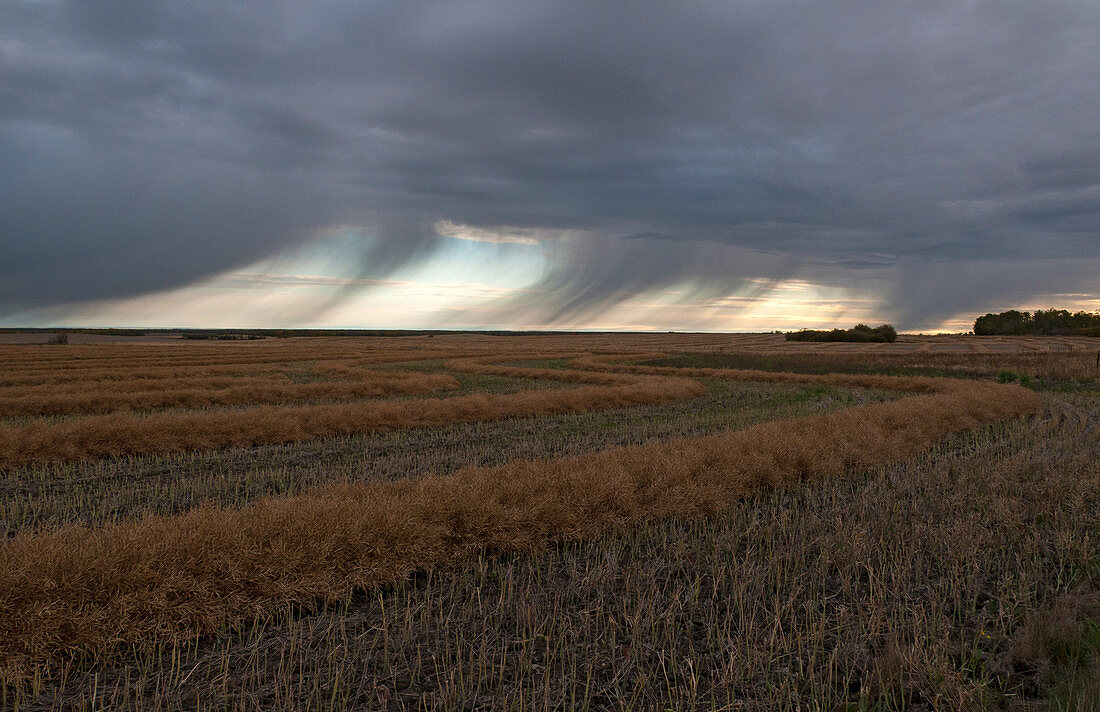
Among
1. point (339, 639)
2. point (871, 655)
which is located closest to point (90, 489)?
point (339, 639)

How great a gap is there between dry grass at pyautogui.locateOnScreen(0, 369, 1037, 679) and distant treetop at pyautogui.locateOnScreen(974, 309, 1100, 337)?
152048 mm

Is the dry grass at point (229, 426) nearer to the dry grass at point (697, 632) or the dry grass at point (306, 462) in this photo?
the dry grass at point (306, 462)

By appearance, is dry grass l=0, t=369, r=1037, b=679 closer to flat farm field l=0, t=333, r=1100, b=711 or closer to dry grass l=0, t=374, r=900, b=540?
flat farm field l=0, t=333, r=1100, b=711

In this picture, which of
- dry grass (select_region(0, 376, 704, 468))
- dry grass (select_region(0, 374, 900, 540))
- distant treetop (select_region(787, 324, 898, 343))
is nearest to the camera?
dry grass (select_region(0, 374, 900, 540))

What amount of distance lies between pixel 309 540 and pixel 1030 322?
176 meters

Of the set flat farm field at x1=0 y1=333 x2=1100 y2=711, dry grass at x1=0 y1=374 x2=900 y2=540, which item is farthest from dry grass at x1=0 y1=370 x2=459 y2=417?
flat farm field at x1=0 y1=333 x2=1100 y2=711

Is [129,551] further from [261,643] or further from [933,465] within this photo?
[933,465]

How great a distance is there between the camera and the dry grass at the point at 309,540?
16.4ft

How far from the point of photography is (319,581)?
236 inches

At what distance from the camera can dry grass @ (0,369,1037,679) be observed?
4988 mm

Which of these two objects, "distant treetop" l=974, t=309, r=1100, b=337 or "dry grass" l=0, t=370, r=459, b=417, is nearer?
"dry grass" l=0, t=370, r=459, b=417

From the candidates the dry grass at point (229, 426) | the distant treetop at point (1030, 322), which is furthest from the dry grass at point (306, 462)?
the distant treetop at point (1030, 322)

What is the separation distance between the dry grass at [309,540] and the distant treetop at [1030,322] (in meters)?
152

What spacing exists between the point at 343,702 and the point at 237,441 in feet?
45.1
